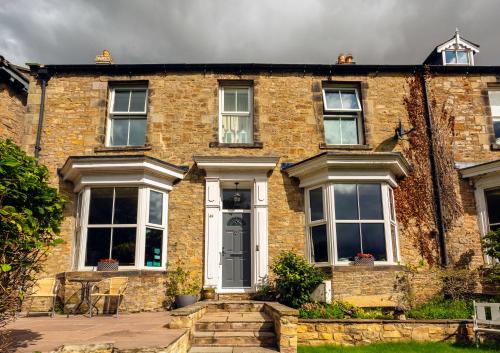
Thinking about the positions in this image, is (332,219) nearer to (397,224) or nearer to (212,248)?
(397,224)

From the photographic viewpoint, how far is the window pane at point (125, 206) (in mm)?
9383

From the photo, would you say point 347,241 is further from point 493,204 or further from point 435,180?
point 493,204

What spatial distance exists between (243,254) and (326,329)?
124 inches

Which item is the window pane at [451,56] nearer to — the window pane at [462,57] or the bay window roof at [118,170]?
the window pane at [462,57]

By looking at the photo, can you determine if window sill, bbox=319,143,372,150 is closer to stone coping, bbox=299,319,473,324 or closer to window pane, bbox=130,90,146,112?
stone coping, bbox=299,319,473,324

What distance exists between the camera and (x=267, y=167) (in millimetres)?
9891

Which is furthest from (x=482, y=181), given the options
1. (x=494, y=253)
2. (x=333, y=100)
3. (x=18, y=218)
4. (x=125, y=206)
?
(x=18, y=218)

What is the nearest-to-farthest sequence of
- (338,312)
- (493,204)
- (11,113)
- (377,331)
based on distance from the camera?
(377,331)
(338,312)
(493,204)
(11,113)

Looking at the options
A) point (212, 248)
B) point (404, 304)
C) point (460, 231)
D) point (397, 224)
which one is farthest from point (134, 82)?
point (460, 231)

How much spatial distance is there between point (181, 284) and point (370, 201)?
4.95 m

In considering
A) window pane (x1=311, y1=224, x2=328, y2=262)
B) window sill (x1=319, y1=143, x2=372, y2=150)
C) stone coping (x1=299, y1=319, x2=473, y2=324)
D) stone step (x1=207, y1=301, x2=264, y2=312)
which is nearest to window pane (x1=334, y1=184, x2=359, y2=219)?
window pane (x1=311, y1=224, x2=328, y2=262)

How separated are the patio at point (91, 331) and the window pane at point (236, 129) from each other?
15.7 ft

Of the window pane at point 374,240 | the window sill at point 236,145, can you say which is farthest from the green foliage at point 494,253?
the window sill at point 236,145

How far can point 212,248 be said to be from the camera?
9.57 m
